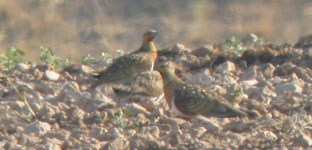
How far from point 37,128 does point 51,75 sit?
168cm

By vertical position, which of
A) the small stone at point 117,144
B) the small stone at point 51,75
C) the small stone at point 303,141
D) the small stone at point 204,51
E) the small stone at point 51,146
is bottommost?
the small stone at point 303,141

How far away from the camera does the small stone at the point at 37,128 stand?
8.08 meters

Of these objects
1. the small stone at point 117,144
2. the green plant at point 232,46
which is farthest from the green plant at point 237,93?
the green plant at point 232,46

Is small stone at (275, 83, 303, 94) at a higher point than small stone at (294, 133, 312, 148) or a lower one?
higher

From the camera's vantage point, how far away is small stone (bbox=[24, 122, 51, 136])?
26.5 feet

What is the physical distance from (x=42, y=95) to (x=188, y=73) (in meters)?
1.64

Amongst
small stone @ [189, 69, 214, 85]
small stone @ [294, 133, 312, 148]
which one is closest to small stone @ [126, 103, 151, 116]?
small stone @ [189, 69, 214, 85]

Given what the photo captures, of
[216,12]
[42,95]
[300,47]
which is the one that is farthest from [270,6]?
[42,95]

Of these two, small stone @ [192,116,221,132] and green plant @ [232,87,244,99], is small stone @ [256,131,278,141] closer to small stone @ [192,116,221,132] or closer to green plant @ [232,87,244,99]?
small stone @ [192,116,221,132]

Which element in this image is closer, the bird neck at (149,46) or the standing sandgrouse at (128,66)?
the standing sandgrouse at (128,66)

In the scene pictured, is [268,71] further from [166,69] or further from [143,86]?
[143,86]

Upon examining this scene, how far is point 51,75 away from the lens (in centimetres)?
974

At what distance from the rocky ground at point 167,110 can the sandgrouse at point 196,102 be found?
0.08 m

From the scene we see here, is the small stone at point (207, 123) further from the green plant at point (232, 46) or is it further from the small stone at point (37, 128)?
the green plant at point (232, 46)
